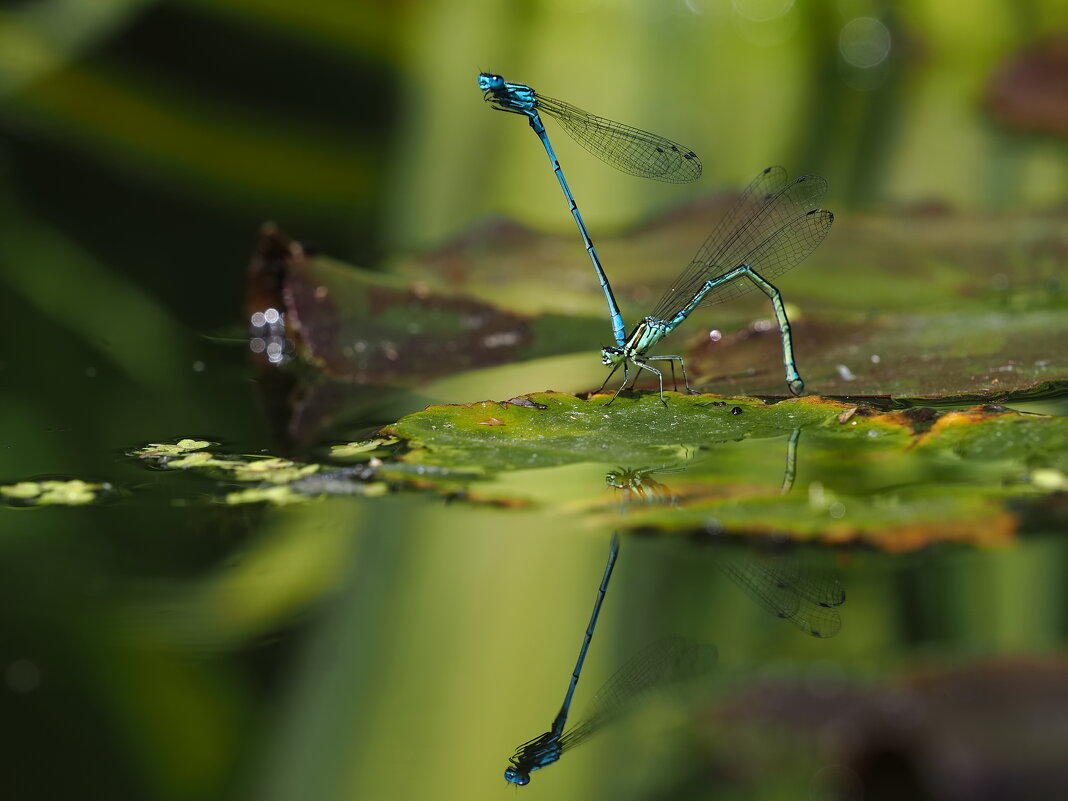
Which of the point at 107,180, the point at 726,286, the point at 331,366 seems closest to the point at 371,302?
the point at 331,366

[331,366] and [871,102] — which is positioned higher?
[871,102]

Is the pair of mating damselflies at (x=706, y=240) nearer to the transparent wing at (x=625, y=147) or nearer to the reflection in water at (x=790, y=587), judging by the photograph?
the transparent wing at (x=625, y=147)

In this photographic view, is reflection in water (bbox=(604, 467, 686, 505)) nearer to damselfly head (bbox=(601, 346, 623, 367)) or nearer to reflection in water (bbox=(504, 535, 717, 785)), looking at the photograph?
reflection in water (bbox=(504, 535, 717, 785))

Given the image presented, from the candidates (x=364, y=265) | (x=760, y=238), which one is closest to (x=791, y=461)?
(x=760, y=238)

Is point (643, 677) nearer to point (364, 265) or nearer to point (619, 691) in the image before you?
point (619, 691)

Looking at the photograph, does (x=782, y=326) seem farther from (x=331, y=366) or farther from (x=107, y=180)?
(x=107, y=180)
